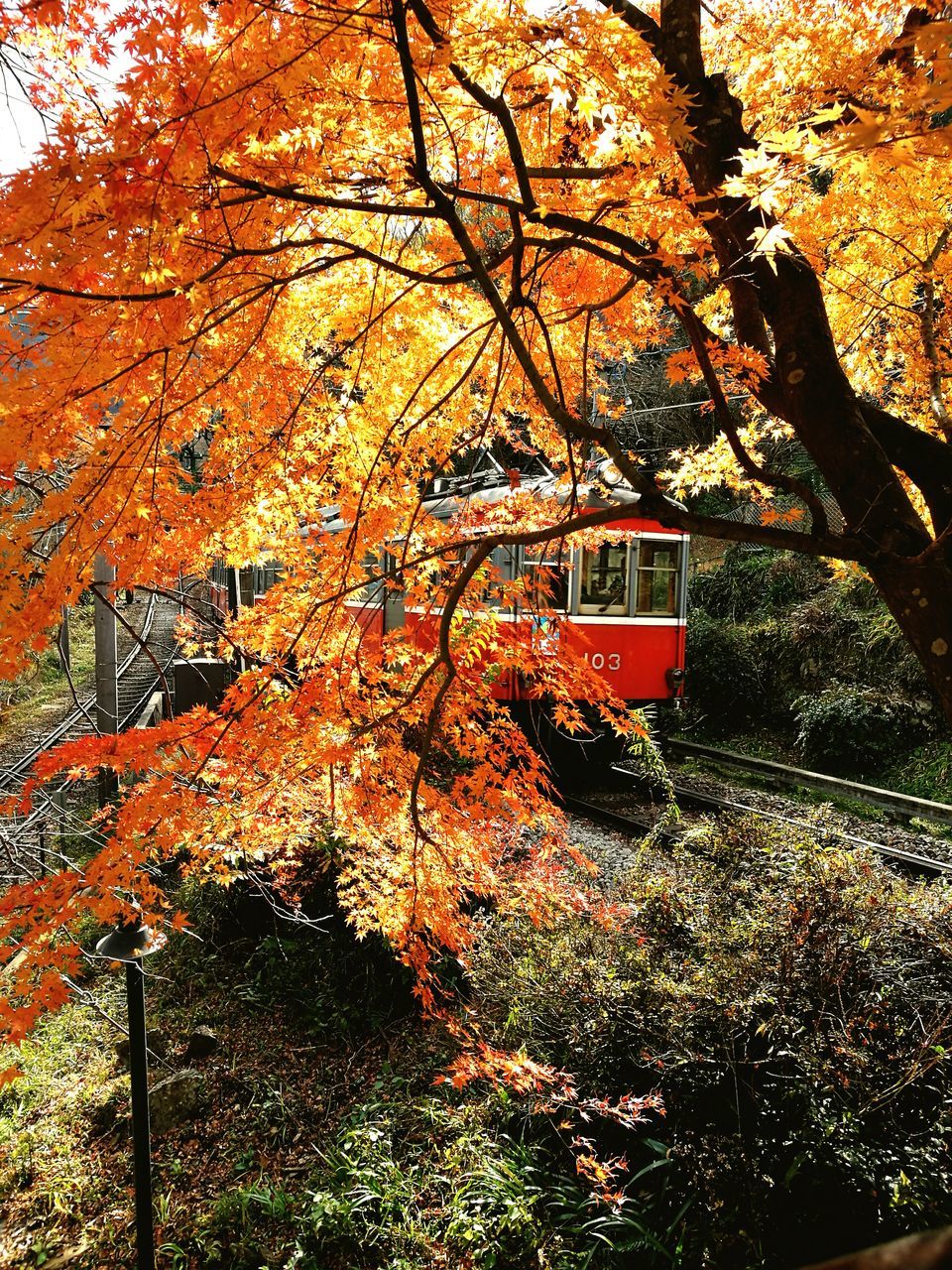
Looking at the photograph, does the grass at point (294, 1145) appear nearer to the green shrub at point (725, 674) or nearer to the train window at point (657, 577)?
the train window at point (657, 577)

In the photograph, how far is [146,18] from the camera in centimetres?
231

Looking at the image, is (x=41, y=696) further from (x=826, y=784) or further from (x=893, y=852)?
(x=893, y=852)

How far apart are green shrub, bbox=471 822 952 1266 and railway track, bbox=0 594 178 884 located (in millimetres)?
2725

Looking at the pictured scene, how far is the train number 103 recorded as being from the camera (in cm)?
828

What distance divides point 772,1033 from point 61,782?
878 cm

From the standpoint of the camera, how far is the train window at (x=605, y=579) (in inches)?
328

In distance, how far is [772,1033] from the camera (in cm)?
303

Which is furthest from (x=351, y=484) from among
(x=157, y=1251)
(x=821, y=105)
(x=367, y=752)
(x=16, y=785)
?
(x=16, y=785)

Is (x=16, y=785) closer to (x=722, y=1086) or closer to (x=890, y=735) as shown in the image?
(x=722, y=1086)

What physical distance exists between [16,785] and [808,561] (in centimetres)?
1225

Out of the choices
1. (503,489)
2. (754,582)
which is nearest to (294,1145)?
(503,489)

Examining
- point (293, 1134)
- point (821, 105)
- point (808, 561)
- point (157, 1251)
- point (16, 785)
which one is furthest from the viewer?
Answer: point (808, 561)

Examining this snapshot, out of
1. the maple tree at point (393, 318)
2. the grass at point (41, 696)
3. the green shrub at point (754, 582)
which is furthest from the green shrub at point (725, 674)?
the grass at point (41, 696)

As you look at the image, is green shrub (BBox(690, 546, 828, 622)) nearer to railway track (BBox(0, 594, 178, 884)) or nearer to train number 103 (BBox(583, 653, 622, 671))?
train number 103 (BBox(583, 653, 622, 671))
